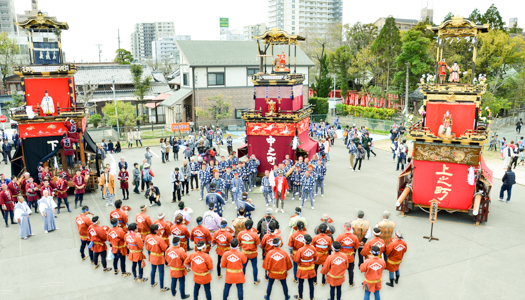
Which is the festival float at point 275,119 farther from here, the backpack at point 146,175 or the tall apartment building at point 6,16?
the tall apartment building at point 6,16

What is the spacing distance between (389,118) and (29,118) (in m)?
34.1

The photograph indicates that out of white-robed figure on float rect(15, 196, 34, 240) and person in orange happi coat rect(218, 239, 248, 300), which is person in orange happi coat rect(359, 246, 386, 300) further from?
white-robed figure on float rect(15, 196, 34, 240)

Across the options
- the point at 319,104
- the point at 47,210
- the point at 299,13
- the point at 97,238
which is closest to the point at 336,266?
the point at 97,238

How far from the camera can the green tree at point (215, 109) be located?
36094 millimetres

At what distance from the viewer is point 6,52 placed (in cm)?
Answer: 5000

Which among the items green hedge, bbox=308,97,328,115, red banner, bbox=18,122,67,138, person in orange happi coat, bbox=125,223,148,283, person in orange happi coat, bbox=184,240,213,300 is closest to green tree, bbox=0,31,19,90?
red banner, bbox=18,122,67,138

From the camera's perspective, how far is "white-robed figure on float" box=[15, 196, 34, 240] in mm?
13086

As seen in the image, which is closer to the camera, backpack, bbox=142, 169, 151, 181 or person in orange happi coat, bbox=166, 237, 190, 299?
person in orange happi coat, bbox=166, 237, 190, 299

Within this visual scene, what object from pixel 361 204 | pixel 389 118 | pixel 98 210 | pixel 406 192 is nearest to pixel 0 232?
pixel 98 210

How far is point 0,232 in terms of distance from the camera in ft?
46.3

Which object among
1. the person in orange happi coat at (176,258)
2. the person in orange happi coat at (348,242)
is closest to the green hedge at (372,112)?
the person in orange happi coat at (348,242)

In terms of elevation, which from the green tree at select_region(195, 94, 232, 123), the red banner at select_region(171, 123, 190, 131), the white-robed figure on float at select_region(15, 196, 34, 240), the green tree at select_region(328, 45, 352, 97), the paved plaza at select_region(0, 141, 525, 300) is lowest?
the paved plaza at select_region(0, 141, 525, 300)

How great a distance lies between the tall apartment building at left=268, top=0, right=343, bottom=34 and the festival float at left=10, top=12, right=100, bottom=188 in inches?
4440

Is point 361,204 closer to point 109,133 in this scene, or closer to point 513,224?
point 513,224
